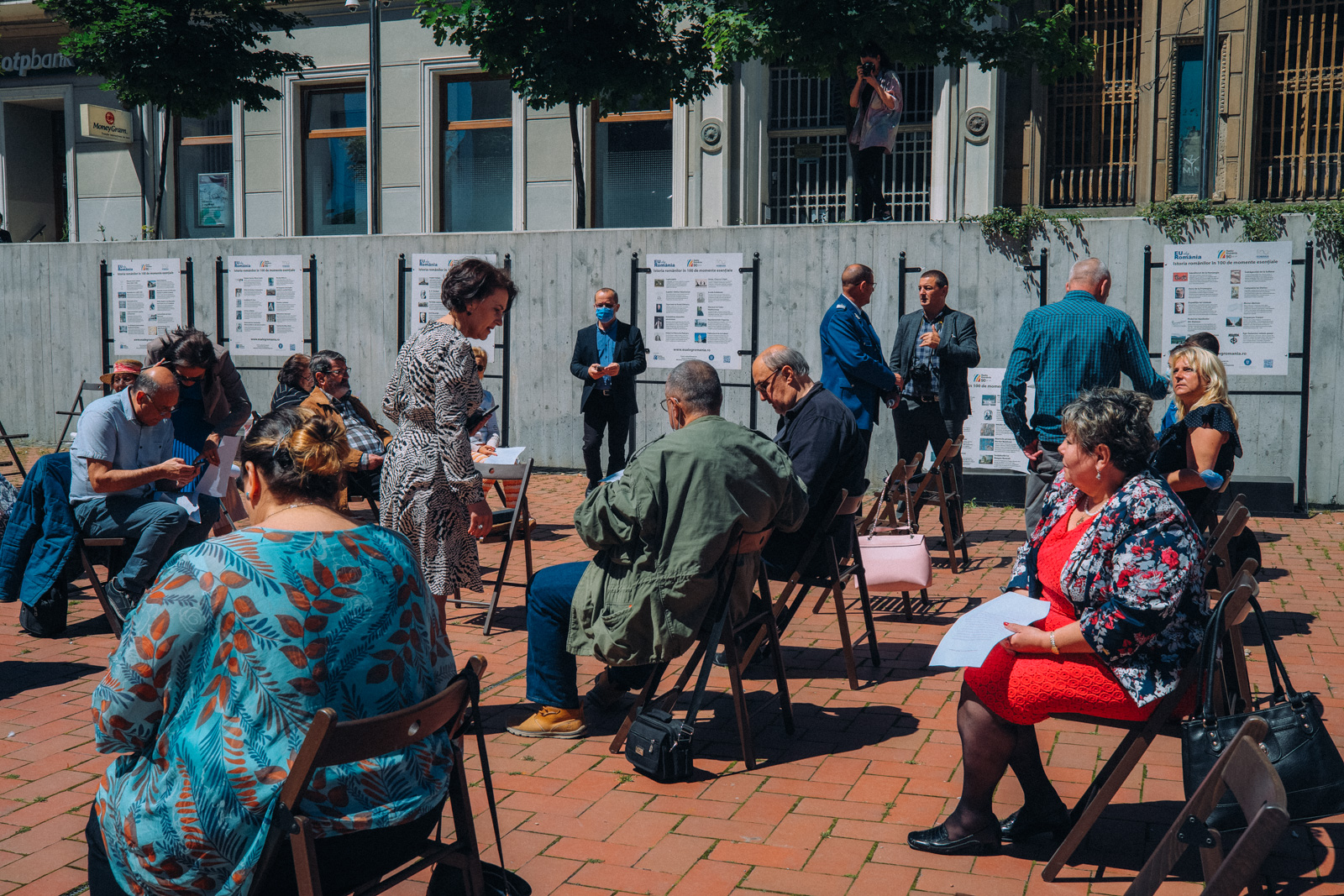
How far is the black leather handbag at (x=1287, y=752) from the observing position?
2.84m

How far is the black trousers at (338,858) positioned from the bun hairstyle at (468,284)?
270cm

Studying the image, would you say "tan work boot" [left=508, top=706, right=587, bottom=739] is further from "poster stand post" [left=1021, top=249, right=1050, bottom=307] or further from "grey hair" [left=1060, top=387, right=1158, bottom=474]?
"poster stand post" [left=1021, top=249, right=1050, bottom=307]

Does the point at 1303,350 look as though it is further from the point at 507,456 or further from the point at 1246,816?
the point at 1246,816

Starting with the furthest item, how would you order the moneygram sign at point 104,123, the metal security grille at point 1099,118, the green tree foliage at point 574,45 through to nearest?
the moneygram sign at point 104,123
the metal security grille at point 1099,118
the green tree foliage at point 574,45

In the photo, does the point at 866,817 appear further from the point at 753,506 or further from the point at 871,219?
the point at 871,219

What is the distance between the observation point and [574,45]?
1279 centimetres

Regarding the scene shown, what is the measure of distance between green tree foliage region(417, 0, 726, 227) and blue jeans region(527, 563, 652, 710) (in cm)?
937

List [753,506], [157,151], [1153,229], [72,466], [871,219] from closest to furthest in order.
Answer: [753,506]
[72,466]
[1153,229]
[871,219]
[157,151]

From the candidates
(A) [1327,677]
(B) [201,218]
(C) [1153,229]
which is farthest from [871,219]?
(B) [201,218]

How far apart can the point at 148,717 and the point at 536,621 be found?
89.9 inches

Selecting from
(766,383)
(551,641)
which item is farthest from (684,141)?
(551,641)

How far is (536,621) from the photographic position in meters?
4.57

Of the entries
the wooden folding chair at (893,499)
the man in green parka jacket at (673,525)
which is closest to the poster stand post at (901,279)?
the wooden folding chair at (893,499)

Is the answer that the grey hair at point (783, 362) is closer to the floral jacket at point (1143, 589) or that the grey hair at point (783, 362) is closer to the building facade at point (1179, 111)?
the floral jacket at point (1143, 589)
